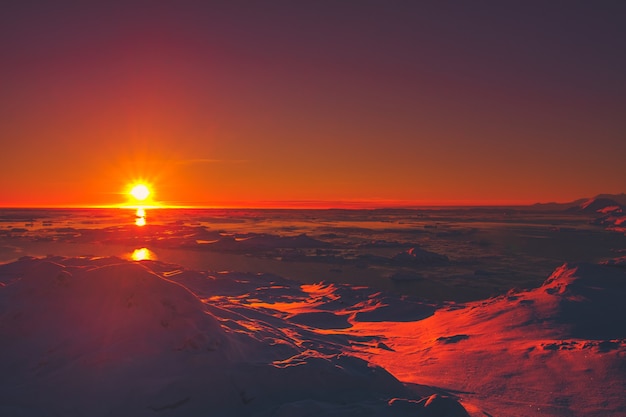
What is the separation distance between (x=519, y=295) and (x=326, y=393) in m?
11.0

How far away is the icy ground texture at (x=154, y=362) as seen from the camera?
23.1 ft

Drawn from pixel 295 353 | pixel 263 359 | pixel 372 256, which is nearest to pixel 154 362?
pixel 263 359

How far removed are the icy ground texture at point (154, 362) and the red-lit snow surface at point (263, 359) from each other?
0.03 meters

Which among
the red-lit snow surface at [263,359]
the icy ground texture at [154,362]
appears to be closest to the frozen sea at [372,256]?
the red-lit snow surface at [263,359]

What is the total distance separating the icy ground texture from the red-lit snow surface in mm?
30

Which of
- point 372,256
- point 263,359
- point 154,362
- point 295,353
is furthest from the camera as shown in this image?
point 372,256

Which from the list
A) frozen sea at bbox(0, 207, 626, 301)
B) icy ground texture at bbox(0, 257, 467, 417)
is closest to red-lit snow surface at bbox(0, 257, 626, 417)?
icy ground texture at bbox(0, 257, 467, 417)

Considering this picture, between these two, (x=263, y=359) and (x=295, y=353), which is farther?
(x=295, y=353)

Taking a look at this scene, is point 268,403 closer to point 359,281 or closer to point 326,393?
point 326,393

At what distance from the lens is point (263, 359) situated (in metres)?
9.12

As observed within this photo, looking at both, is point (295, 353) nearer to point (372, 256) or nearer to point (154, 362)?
point (154, 362)

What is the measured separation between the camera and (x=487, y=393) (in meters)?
8.79

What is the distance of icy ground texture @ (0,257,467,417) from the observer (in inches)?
278

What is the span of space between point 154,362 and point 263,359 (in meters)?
2.26
